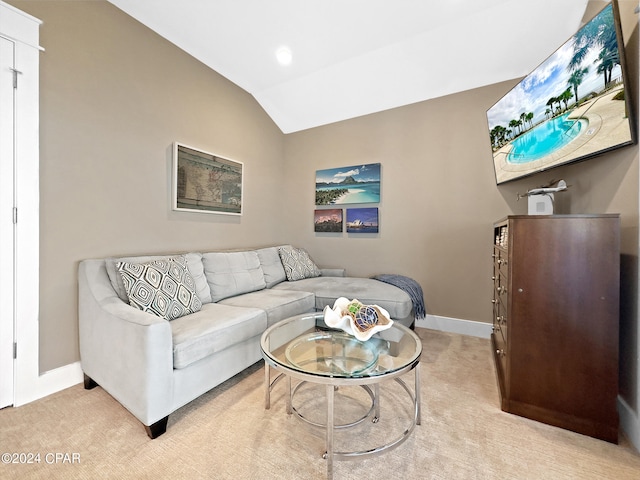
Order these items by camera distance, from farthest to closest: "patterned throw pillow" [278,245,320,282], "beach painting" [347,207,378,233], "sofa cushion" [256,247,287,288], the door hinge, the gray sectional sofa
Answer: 1. "beach painting" [347,207,378,233]
2. "patterned throw pillow" [278,245,320,282]
3. "sofa cushion" [256,247,287,288]
4. the door hinge
5. the gray sectional sofa

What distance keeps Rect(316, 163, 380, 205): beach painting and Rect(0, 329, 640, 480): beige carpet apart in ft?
7.38

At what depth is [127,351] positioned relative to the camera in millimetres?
1480

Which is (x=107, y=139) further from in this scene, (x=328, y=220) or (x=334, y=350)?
(x=328, y=220)

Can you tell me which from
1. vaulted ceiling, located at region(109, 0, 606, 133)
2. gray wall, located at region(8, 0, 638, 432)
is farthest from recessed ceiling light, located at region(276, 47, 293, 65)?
gray wall, located at region(8, 0, 638, 432)

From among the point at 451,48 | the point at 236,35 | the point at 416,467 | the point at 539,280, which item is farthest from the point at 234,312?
the point at 451,48

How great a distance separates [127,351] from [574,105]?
2.98 metres

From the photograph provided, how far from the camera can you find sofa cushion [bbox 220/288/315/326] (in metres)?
2.21

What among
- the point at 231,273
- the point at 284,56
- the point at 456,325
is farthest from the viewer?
the point at 456,325

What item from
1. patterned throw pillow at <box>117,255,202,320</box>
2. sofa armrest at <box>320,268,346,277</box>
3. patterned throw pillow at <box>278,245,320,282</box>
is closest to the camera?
patterned throw pillow at <box>117,255,202,320</box>

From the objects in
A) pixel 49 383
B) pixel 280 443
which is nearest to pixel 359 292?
pixel 280 443

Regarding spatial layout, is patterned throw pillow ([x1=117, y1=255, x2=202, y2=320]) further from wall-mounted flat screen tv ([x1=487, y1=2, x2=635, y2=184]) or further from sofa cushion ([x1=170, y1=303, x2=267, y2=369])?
wall-mounted flat screen tv ([x1=487, y1=2, x2=635, y2=184])

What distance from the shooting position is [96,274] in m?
1.86

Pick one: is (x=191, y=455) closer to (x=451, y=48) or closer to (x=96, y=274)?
(x=96, y=274)

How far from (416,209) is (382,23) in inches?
71.3
